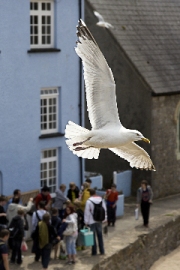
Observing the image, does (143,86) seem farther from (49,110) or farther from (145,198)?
(145,198)

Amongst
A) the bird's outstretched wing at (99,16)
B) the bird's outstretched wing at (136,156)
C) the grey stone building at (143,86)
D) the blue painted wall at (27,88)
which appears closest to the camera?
the bird's outstretched wing at (136,156)

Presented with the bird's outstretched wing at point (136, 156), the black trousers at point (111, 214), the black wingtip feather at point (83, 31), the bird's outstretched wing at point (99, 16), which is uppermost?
the bird's outstretched wing at point (99, 16)

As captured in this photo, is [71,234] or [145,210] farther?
[145,210]

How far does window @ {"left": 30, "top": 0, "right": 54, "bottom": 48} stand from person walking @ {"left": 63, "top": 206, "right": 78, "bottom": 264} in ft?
21.1

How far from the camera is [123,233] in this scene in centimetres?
2448

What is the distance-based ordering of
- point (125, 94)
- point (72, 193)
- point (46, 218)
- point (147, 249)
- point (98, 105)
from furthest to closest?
point (125, 94) → point (147, 249) → point (72, 193) → point (46, 218) → point (98, 105)

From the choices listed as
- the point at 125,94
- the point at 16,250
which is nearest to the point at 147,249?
the point at 16,250

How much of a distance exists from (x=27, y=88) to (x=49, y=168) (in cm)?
265

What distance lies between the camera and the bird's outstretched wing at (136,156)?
1614 cm

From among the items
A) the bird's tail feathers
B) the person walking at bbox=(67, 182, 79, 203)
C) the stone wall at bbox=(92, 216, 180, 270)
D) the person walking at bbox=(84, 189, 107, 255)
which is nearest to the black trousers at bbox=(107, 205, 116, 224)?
the stone wall at bbox=(92, 216, 180, 270)

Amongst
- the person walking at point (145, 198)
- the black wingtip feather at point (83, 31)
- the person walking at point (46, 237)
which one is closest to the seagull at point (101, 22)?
the person walking at point (145, 198)

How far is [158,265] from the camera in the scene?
26.1m

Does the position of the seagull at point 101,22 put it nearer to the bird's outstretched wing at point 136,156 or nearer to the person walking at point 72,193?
the person walking at point 72,193

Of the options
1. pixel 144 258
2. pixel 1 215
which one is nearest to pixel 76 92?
pixel 144 258
